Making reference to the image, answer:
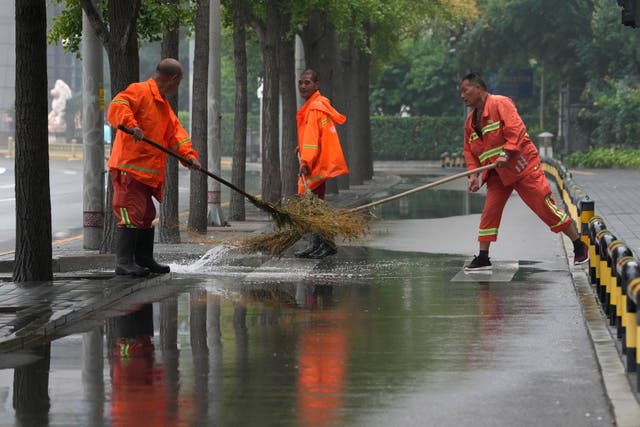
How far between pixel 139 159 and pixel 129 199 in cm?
35

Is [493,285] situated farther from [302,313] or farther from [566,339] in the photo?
[566,339]

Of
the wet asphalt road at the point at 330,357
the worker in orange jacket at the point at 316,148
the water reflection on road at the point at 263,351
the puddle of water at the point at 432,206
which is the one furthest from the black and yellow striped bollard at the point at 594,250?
the puddle of water at the point at 432,206

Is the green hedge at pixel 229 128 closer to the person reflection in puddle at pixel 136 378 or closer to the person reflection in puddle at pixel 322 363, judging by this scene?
the person reflection in puddle at pixel 322 363

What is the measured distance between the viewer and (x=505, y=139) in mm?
15062

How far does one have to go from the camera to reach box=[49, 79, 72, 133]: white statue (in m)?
93.1

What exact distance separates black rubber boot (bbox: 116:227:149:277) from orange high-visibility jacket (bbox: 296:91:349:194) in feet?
9.70

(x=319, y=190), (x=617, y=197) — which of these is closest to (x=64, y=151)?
(x=617, y=197)

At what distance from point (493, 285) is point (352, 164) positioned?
96.4 ft

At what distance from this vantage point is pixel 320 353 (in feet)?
32.2

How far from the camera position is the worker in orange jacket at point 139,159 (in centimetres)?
1370

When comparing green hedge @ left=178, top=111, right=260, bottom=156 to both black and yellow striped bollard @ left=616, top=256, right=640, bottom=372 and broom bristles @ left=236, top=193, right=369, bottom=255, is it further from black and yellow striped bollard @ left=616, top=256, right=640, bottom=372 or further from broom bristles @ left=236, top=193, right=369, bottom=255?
black and yellow striped bollard @ left=616, top=256, right=640, bottom=372

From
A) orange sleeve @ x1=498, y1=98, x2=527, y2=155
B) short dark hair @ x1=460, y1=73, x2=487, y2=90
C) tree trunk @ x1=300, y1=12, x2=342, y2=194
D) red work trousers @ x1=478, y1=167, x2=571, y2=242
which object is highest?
tree trunk @ x1=300, y1=12, x2=342, y2=194

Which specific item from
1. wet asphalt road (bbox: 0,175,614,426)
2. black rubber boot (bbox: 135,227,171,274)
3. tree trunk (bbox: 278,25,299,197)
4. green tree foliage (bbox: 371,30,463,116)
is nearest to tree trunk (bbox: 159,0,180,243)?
wet asphalt road (bbox: 0,175,614,426)

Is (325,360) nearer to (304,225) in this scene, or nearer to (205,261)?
(304,225)
